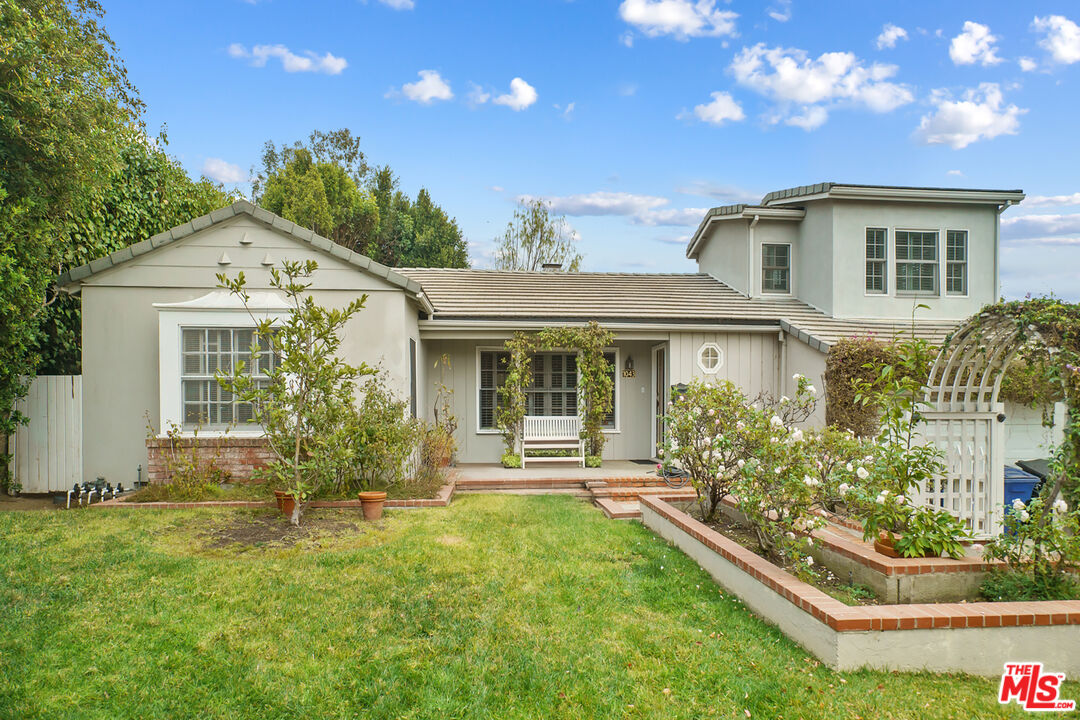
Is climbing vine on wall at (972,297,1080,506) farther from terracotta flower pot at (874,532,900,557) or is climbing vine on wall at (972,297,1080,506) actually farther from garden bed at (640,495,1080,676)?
terracotta flower pot at (874,532,900,557)

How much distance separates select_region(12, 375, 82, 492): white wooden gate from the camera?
9086 millimetres

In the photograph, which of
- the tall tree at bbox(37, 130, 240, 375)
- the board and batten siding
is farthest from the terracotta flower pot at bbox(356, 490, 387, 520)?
the board and batten siding

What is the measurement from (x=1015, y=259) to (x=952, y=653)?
12.4 metres

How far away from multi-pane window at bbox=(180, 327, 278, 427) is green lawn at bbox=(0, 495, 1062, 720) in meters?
2.51

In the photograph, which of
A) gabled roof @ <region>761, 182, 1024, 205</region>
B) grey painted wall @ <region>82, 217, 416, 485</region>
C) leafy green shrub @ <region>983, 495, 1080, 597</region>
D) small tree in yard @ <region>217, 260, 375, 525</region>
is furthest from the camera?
gabled roof @ <region>761, 182, 1024, 205</region>

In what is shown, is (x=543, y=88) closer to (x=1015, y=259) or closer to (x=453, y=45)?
(x=453, y=45)

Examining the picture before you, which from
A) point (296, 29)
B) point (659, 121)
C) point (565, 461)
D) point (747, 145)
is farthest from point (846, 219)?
point (296, 29)

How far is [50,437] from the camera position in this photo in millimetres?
9141

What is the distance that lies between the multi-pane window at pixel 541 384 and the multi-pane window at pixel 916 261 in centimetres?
628

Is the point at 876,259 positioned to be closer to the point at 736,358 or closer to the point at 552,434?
the point at 736,358

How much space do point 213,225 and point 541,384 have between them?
255 inches

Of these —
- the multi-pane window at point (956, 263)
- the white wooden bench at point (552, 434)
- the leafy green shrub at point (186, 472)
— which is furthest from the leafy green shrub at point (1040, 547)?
the multi-pane window at point (956, 263)

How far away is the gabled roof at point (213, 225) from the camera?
29.0ft

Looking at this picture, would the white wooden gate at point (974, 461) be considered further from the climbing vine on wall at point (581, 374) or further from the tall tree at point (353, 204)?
the tall tree at point (353, 204)
